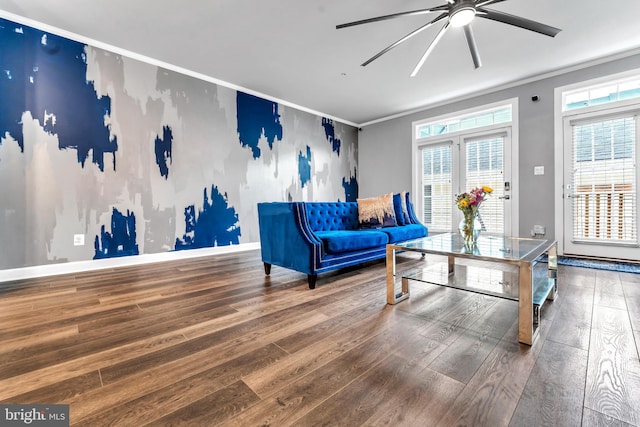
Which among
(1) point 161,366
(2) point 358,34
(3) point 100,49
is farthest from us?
(3) point 100,49

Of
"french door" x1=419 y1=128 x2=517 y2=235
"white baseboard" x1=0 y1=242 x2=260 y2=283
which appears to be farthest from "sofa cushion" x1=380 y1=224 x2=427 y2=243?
"white baseboard" x1=0 y1=242 x2=260 y2=283

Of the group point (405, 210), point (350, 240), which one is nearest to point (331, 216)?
point (350, 240)

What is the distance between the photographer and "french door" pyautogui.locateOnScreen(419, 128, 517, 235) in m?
4.51

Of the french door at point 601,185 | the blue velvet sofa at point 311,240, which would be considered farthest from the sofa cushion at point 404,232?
the french door at point 601,185

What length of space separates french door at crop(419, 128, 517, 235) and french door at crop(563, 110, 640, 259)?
0.74 meters

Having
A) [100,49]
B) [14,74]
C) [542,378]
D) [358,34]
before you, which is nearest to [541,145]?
[358,34]

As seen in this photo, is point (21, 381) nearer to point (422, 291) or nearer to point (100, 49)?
point (422, 291)

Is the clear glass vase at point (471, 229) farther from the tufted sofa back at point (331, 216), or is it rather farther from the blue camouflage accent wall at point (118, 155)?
the blue camouflage accent wall at point (118, 155)

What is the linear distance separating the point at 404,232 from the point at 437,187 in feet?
7.41

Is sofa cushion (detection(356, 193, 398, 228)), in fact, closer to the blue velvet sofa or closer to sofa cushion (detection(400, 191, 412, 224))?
the blue velvet sofa

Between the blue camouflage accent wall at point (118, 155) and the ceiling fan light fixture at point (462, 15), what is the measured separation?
131 inches

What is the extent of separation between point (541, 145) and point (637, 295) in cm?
267

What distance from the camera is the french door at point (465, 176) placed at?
14.8ft

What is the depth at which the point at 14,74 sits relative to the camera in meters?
2.85
